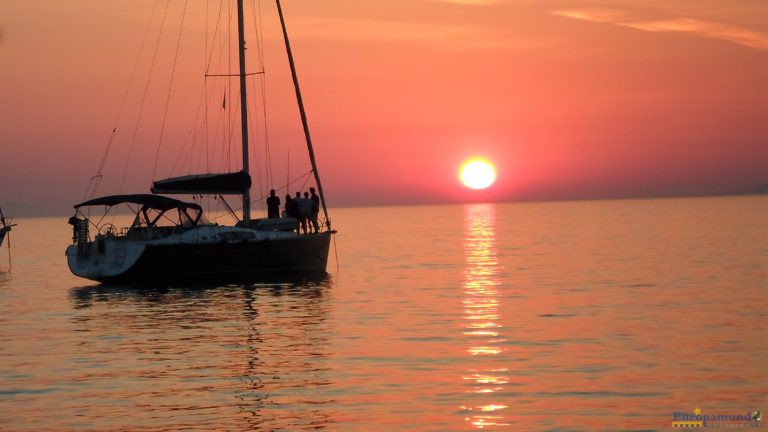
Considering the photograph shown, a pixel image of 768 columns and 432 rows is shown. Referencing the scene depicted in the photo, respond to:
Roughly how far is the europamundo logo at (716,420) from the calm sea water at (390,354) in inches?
10.1

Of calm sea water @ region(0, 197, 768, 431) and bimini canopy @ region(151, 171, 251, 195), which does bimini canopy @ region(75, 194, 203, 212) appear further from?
calm sea water @ region(0, 197, 768, 431)

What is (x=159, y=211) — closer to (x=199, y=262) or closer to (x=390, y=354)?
(x=199, y=262)

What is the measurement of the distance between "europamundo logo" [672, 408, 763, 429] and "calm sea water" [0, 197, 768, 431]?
10.1 inches

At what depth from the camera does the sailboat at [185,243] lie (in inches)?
1864

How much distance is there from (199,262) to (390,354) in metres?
23.1

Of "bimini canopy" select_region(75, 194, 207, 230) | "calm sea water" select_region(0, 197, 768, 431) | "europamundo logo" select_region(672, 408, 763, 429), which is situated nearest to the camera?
"europamundo logo" select_region(672, 408, 763, 429)

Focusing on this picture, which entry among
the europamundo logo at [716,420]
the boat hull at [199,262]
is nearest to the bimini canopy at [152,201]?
the boat hull at [199,262]

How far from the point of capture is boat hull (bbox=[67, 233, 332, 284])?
47125 mm

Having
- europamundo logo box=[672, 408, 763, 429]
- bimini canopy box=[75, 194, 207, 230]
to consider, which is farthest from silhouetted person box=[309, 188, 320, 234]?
europamundo logo box=[672, 408, 763, 429]

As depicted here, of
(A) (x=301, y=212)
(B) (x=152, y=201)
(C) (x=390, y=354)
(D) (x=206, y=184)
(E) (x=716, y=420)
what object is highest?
(D) (x=206, y=184)

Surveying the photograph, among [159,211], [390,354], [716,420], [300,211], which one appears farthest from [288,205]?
[716,420]

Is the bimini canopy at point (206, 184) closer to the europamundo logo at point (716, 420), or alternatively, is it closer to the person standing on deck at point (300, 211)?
the person standing on deck at point (300, 211)

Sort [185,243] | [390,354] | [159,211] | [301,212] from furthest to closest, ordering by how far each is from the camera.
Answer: [301,212]
[159,211]
[185,243]
[390,354]

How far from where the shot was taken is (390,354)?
2600 centimetres
